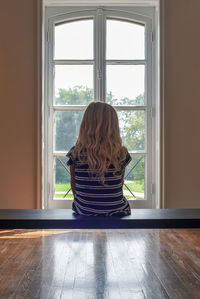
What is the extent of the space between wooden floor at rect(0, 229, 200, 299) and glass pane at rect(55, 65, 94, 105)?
5.01ft

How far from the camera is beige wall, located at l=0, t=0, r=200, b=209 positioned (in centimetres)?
392

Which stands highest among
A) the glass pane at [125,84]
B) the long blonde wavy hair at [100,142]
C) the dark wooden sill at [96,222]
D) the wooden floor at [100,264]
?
the glass pane at [125,84]

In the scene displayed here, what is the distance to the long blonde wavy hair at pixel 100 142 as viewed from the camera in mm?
2113

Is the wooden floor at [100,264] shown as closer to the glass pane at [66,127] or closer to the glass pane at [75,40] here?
the glass pane at [66,127]

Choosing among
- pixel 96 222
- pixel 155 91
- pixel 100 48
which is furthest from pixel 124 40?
pixel 96 222

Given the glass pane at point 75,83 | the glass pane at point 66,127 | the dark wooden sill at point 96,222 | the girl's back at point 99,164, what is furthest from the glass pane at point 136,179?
the dark wooden sill at point 96,222

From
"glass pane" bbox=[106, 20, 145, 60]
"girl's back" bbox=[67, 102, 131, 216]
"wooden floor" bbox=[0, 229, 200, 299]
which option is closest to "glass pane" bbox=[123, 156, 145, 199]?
"wooden floor" bbox=[0, 229, 200, 299]

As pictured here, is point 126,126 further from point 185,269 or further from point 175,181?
point 185,269

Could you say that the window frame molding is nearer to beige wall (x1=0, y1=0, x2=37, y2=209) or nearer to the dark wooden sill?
beige wall (x1=0, y1=0, x2=37, y2=209)

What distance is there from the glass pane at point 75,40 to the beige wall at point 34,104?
1.23 ft

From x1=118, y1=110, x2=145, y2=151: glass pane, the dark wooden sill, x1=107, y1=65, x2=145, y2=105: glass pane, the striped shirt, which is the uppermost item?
x1=107, y1=65, x2=145, y2=105: glass pane

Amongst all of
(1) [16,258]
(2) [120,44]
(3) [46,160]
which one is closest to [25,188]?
(3) [46,160]

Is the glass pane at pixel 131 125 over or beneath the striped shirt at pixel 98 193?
over

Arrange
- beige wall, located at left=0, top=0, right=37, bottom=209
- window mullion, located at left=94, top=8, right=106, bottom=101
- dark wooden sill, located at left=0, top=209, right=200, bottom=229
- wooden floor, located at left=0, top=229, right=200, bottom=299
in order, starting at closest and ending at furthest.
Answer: dark wooden sill, located at left=0, top=209, right=200, bottom=229 → wooden floor, located at left=0, top=229, right=200, bottom=299 → beige wall, located at left=0, top=0, right=37, bottom=209 → window mullion, located at left=94, top=8, right=106, bottom=101
